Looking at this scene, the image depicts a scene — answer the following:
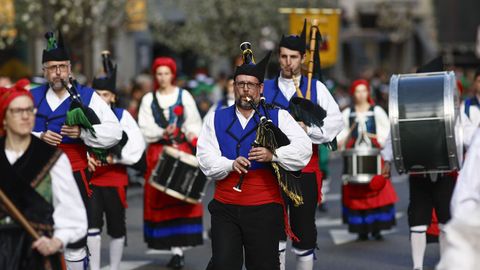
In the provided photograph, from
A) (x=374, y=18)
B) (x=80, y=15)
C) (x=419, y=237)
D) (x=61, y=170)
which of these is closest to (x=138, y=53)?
(x=80, y=15)

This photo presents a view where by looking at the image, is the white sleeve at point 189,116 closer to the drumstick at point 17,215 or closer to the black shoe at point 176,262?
the black shoe at point 176,262

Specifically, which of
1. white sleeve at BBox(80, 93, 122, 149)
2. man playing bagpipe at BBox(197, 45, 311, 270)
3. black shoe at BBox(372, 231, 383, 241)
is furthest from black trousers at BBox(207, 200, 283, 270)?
black shoe at BBox(372, 231, 383, 241)

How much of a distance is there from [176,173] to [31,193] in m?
4.91

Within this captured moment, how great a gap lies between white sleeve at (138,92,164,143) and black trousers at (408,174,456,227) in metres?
2.75

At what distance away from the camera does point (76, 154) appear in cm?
866

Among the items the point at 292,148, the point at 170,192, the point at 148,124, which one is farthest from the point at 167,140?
the point at 292,148

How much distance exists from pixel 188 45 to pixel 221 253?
24.8m

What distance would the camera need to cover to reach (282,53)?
948 centimetres

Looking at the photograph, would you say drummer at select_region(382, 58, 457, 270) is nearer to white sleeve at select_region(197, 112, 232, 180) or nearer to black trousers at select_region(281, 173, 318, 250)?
black trousers at select_region(281, 173, 318, 250)

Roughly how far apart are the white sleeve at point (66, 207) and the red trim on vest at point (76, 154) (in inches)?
88.1

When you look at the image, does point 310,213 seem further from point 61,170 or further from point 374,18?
point 374,18

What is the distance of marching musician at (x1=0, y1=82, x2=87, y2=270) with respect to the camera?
6.25m

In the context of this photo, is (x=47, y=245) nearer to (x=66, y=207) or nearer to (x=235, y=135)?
(x=66, y=207)

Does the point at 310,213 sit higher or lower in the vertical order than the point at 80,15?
lower
